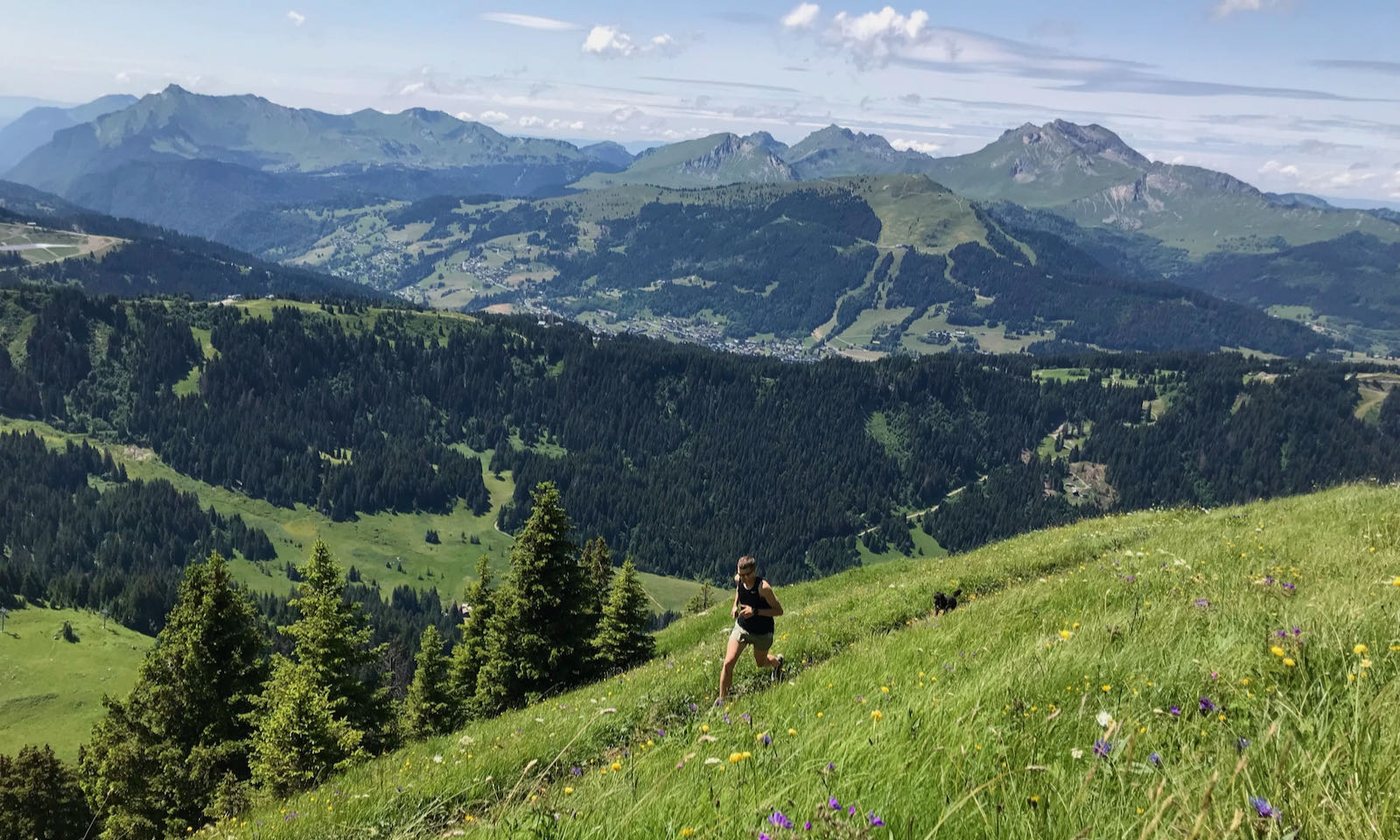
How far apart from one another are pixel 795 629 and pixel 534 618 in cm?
1929

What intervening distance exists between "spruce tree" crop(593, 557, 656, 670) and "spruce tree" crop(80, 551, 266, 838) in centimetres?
1554

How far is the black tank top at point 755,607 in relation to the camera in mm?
12164

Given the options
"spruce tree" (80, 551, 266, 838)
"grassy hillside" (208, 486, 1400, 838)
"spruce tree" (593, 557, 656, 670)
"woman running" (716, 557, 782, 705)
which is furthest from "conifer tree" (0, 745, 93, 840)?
"woman running" (716, 557, 782, 705)

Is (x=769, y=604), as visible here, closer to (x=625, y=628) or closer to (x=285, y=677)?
(x=285, y=677)

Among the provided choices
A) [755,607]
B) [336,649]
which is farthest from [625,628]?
[755,607]

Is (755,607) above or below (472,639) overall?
above

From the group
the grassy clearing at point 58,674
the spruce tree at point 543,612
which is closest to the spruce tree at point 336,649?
the spruce tree at point 543,612

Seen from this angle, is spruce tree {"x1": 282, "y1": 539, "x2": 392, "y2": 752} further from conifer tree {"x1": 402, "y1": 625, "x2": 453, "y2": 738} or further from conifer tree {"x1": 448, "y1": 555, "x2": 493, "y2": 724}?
conifer tree {"x1": 402, "y1": 625, "x2": 453, "y2": 738}

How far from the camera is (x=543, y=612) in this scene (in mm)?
33812

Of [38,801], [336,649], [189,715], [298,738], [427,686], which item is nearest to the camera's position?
[298,738]

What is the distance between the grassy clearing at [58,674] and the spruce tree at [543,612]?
100175 mm

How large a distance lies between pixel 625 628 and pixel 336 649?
13.6m

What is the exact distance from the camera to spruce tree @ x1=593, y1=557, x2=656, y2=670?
36.2 meters

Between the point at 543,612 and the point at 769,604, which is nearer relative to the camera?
the point at 769,604
